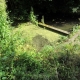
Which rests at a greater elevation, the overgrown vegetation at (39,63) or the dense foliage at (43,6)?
the dense foliage at (43,6)

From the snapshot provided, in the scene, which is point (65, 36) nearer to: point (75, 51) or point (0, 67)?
point (75, 51)

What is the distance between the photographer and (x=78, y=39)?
218 inches

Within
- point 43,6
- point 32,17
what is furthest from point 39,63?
point 43,6

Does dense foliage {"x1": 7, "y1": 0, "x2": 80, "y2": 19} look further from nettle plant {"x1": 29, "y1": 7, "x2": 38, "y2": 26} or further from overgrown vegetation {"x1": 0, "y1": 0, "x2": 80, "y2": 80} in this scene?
overgrown vegetation {"x1": 0, "y1": 0, "x2": 80, "y2": 80}

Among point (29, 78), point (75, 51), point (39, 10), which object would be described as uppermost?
point (39, 10)

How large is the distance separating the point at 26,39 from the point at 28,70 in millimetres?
1585

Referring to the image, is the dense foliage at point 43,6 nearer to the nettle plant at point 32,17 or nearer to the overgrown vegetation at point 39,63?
the nettle plant at point 32,17

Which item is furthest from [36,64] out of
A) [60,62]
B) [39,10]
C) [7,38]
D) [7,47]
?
[39,10]

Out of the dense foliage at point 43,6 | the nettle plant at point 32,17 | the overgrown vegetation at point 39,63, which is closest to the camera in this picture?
the overgrown vegetation at point 39,63

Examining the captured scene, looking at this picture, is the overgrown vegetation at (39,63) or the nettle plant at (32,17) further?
the nettle plant at (32,17)

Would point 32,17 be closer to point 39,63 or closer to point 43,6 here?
point 43,6

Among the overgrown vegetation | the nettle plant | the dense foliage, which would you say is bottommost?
the overgrown vegetation

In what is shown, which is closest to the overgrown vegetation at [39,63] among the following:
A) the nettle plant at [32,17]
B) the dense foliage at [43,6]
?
the nettle plant at [32,17]

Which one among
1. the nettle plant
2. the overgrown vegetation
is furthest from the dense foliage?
the overgrown vegetation
